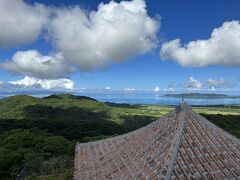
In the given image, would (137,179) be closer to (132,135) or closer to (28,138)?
(132,135)

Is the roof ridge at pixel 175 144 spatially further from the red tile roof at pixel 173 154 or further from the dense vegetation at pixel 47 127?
the dense vegetation at pixel 47 127

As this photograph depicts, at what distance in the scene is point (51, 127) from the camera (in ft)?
330

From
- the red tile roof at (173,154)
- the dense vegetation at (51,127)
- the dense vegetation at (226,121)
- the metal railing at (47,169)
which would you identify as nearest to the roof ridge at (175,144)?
the red tile roof at (173,154)

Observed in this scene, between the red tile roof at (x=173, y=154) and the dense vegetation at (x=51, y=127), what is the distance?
85.0 ft

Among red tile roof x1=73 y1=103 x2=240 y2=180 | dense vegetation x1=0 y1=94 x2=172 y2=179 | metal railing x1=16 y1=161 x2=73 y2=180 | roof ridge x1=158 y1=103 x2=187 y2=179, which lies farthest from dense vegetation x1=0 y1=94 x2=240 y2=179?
roof ridge x1=158 y1=103 x2=187 y2=179

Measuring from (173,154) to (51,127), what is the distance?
94290 mm

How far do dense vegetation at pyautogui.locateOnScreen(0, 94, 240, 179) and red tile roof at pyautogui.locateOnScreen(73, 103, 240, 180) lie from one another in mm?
25913

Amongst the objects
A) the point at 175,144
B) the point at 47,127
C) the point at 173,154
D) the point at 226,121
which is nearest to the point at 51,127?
the point at 47,127

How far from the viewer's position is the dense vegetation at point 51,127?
45656 mm

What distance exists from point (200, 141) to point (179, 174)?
84.6 inches

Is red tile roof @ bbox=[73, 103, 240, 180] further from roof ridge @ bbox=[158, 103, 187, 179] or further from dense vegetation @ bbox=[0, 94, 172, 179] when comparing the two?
dense vegetation @ bbox=[0, 94, 172, 179]

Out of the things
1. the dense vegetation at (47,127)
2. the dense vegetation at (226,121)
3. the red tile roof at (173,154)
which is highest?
the red tile roof at (173,154)

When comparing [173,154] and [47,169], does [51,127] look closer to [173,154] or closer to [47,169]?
[47,169]

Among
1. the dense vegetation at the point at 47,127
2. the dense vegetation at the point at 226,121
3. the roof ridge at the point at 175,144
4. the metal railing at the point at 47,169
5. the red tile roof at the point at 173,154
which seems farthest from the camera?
the dense vegetation at the point at 226,121
